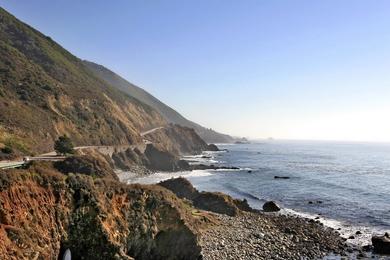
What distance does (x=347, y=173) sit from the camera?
103m

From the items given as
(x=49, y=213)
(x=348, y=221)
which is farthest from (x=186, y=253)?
(x=348, y=221)

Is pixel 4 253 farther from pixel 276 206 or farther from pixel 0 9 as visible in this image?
pixel 0 9

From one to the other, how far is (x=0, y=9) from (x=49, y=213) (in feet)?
468

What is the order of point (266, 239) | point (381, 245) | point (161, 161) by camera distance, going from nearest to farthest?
1. point (266, 239)
2. point (381, 245)
3. point (161, 161)

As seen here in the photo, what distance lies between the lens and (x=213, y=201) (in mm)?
49125

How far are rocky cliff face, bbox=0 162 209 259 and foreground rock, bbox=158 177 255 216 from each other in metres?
20.8

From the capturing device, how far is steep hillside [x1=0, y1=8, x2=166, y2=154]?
63.1 meters

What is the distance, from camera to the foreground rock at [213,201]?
47.1 metres

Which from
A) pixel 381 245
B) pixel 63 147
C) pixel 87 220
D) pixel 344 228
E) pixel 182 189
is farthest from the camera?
pixel 63 147

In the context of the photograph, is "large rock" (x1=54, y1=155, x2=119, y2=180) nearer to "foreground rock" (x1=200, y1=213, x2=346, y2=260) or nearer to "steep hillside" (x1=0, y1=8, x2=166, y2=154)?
"steep hillside" (x1=0, y1=8, x2=166, y2=154)

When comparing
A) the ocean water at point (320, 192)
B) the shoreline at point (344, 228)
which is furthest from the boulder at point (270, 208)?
the ocean water at point (320, 192)

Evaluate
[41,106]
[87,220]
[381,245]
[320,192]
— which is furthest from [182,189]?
[41,106]

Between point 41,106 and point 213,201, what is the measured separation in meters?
48.6

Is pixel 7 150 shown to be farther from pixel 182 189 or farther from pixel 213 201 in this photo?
pixel 213 201
